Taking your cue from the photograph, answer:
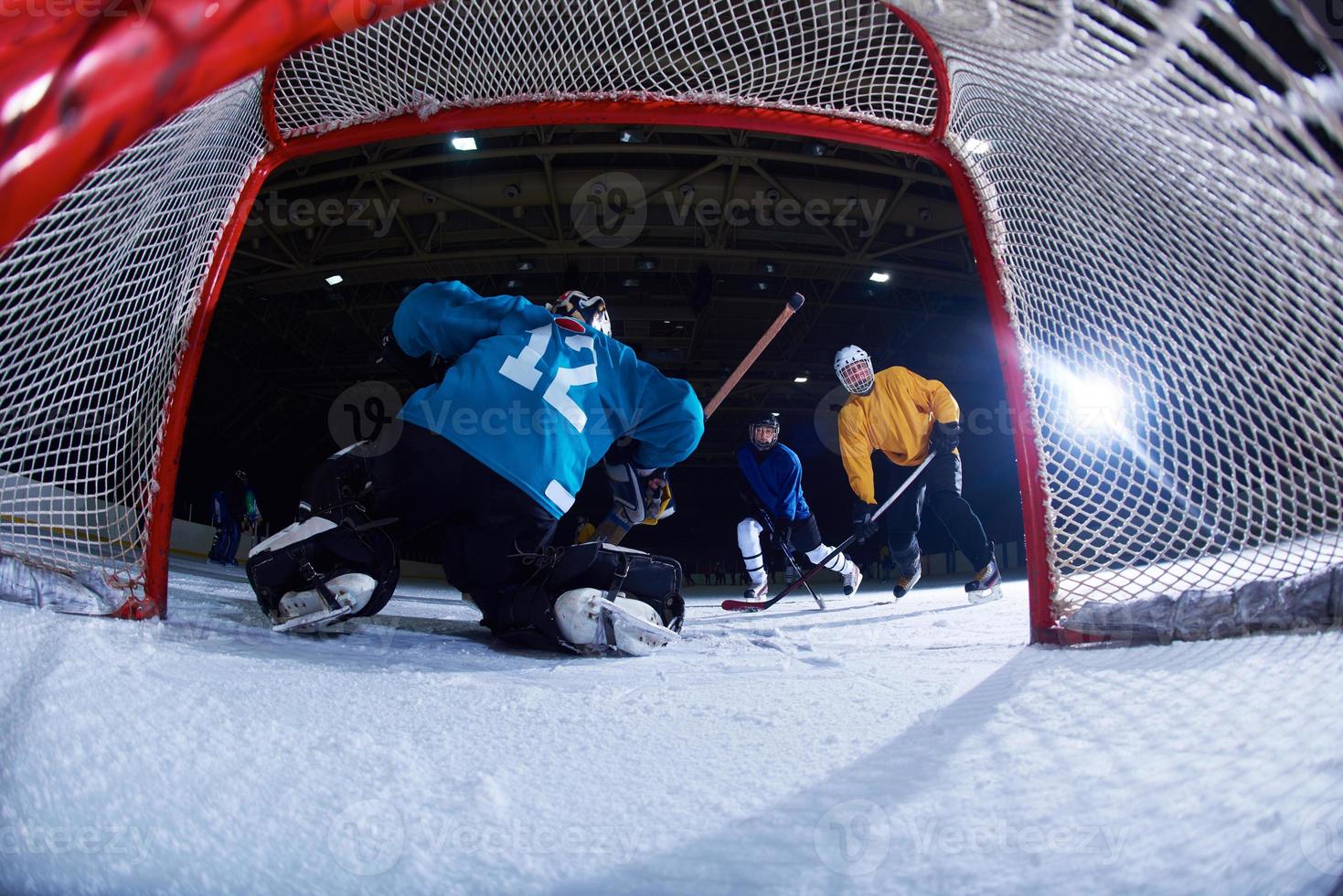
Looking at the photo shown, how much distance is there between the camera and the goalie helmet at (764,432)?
470cm

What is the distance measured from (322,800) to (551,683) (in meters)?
0.55

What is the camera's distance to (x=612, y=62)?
194 cm

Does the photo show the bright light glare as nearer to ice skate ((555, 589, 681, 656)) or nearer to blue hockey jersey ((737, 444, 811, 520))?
ice skate ((555, 589, 681, 656))

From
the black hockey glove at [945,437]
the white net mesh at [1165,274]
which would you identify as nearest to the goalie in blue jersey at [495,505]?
the white net mesh at [1165,274]

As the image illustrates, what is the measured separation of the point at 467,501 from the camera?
163 centimetres

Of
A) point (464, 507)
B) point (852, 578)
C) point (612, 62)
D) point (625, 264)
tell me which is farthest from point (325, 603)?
A: point (625, 264)

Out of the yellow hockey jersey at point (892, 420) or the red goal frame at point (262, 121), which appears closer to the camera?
the red goal frame at point (262, 121)

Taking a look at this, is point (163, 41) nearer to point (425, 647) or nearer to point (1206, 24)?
point (1206, 24)

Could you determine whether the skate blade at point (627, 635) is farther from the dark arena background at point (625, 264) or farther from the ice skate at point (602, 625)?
the dark arena background at point (625, 264)

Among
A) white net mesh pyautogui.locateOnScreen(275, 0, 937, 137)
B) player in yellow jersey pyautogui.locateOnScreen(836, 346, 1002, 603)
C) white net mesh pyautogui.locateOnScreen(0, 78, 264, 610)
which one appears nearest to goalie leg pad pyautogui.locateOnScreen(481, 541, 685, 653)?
white net mesh pyautogui.locateOnScreen(0, 78, 264, 610)

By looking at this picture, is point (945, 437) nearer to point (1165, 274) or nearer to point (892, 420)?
point (892, 420)

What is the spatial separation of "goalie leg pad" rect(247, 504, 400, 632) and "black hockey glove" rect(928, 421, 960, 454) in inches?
125

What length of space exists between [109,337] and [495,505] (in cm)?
107

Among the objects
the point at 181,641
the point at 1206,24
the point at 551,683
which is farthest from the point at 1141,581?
the point at 181,641
